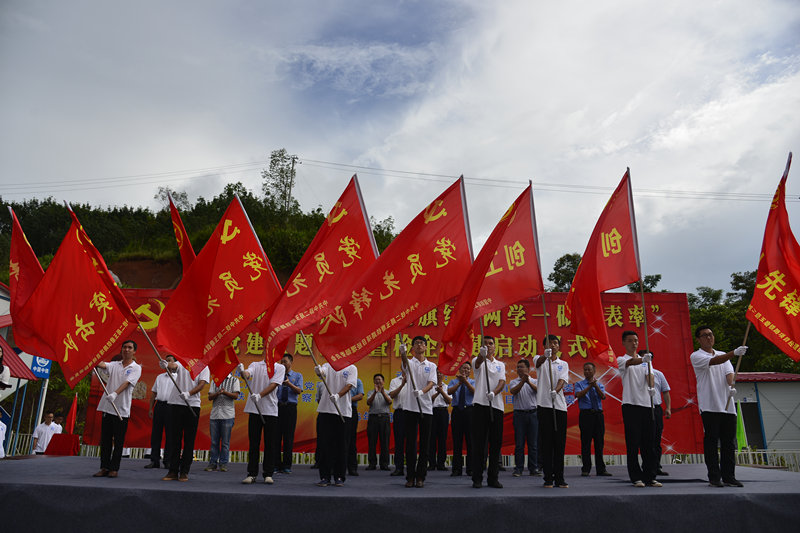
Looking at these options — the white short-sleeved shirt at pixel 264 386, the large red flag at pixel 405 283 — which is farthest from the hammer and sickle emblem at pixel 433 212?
the white short-sleeved shirt at pixel 264 386

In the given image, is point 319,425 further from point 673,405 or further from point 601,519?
point 673,405

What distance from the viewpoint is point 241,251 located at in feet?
24.4

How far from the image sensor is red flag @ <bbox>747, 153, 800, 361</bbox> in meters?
6.41

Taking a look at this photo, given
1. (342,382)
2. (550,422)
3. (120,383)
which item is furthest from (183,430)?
(550,422)

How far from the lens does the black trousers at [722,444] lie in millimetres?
6379

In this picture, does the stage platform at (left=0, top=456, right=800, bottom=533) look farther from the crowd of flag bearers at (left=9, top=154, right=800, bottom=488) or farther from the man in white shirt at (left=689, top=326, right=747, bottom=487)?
the crowd of flag bearers at (left=9, top=154, right=800, bottom=488)

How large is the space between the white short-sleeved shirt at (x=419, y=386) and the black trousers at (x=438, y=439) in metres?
2.32

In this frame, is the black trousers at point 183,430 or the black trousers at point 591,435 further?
the black trousers at point 591,435

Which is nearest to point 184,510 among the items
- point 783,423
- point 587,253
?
point 587,253

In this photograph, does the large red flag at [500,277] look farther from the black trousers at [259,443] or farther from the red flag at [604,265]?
the black trousers at [259,443]

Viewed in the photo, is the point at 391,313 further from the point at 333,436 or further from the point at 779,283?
the point at 779,283

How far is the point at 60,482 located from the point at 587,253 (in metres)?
6.40

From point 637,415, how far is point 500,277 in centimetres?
236

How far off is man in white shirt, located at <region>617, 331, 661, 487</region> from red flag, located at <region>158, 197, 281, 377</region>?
442 centimetres
